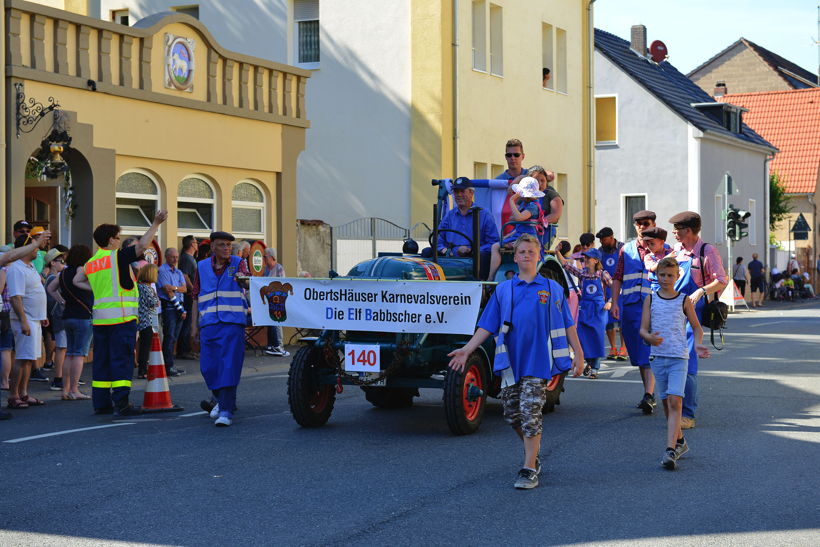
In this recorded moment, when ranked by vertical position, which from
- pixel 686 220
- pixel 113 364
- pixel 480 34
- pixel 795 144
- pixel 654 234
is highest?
pixel 795 144

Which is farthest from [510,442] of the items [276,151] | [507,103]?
[507,103]

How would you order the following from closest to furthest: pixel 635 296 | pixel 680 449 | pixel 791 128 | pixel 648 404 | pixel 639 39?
pixel 680 449, pixel 648 404, pixel 635 296, pixel 639 39, pixel 791 128

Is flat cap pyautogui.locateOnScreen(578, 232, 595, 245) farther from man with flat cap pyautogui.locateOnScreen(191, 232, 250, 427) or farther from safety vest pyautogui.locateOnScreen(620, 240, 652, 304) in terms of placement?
man with flat cap pyautogui.locateOnScreen(191, 232, 250, 427)

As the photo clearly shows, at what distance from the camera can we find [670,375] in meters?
9.29

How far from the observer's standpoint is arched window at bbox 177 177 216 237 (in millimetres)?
20172

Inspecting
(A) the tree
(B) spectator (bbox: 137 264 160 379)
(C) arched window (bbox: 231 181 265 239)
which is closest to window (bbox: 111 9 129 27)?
(C) arched window (bbox: 231 181 265 239)

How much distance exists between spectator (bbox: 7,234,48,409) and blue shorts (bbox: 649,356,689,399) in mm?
6816

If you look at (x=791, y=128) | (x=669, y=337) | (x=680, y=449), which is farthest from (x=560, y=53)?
(x=791, y=128)

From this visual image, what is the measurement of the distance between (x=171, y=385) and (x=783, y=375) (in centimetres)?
803

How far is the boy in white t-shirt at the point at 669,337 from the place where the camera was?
30.2ft

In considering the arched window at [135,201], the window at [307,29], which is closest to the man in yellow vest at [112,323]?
the arched window at [135,201]

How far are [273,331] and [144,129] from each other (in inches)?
152

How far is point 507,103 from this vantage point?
29688mm

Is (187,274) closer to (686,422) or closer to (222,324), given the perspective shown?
(222,324)
